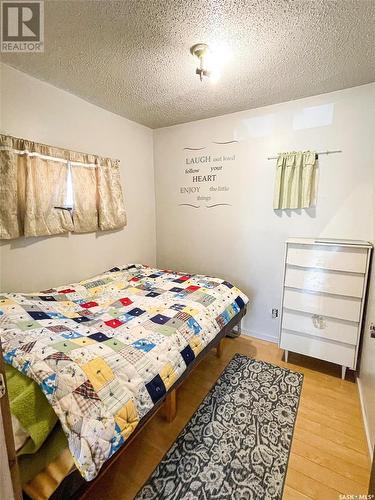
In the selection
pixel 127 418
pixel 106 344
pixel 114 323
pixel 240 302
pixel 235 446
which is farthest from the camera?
pixel 240 302

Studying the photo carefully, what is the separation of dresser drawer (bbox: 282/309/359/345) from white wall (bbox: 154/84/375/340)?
1.33ft

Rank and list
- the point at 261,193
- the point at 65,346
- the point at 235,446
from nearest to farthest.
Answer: the point at 65,346, the point at 235,446, the point at 261,193

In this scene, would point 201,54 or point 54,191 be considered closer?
point 201,54

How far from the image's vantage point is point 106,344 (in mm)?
1336

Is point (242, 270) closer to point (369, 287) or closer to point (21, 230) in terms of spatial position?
point (369, 287)

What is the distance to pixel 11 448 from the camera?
0.72m

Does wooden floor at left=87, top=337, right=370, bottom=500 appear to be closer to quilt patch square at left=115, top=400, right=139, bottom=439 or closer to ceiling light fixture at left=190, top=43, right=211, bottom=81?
quilt patch square at left=115, top=400, right=139, bottom=439

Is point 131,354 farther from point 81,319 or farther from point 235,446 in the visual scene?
point 235,446

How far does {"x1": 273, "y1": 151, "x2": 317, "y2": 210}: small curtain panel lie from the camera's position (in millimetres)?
2291

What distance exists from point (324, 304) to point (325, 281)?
21 centimetres

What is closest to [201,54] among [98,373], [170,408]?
[98,373]

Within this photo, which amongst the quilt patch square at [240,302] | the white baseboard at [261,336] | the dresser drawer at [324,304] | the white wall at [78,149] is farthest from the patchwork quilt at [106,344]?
the white baseboard at [261,336]

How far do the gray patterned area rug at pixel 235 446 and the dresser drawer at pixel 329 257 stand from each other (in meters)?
1.02

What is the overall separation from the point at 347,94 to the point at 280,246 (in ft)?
4.81
